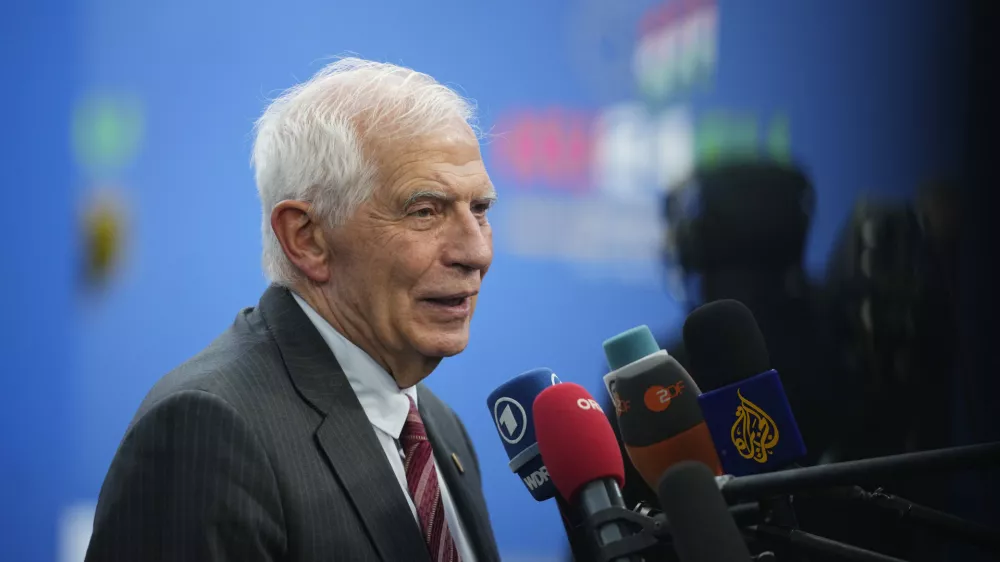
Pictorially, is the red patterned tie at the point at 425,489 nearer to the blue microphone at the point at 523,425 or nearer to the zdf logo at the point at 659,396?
the blue microphone at the point at 523,425

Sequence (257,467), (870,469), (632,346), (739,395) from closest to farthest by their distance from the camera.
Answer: (870,469), (739,395), (257,467), (632,346)

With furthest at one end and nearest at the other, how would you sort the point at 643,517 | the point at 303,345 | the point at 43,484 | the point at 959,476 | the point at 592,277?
the point at 959,476 < the point at 592,277 < the point at 43,484 < the point at 303,345 < the point at 643,517

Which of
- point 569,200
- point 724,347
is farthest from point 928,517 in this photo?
point 569,200

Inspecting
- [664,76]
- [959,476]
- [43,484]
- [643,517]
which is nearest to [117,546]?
[643,517]

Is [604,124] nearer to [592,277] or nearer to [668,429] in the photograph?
[592,277]

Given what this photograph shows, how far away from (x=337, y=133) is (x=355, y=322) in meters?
0.36

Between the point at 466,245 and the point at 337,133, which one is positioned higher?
the point at 337,133

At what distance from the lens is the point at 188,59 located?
3.49m

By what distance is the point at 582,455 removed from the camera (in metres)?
1.41

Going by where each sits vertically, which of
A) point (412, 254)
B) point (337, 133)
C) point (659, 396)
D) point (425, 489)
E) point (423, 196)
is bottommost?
point (425, 489)

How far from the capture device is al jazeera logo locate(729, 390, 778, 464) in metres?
1.41

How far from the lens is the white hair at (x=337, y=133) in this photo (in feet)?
6.05

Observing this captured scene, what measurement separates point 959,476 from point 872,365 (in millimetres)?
718

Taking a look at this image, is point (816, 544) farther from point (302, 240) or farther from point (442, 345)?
point (302, 240)
